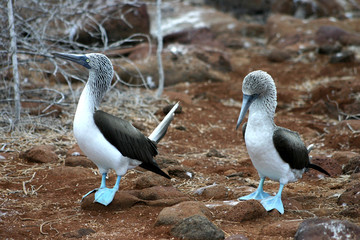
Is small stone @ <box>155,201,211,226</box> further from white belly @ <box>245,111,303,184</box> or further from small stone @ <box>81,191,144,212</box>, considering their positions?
white belly @ <box>245,111,303,184</box>

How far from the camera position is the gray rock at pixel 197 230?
3070 millimetres

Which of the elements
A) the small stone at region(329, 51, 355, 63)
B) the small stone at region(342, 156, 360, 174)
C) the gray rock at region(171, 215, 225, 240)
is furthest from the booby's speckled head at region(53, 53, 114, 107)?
the small stone at region(329, 51, 355, 63)

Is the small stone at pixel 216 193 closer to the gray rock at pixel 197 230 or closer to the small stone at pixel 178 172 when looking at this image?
the small stone at pixel 178 172

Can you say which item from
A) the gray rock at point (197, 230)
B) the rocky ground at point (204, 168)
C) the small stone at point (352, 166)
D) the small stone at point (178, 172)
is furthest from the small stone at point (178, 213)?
the small stone at point (352, 166)

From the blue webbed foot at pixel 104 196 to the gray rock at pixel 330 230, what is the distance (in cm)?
151

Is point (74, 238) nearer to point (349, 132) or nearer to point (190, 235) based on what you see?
point (190, 235)

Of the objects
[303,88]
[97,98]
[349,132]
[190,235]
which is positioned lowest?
[303,88]

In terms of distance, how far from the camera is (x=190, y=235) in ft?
10.2

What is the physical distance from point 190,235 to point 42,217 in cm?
122

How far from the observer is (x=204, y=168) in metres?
5.20

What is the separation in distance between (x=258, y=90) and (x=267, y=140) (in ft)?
1.29

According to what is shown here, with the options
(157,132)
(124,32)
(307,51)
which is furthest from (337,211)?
(307,51)

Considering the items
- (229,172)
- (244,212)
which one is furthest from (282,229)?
(229,172)

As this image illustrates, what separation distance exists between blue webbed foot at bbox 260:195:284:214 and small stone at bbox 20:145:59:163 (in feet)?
8.00
